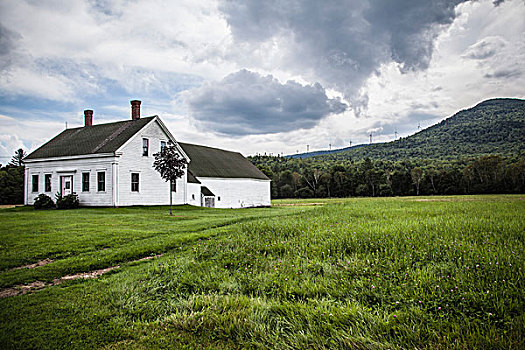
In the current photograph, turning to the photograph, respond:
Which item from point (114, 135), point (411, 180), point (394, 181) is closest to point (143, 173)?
point (114, 135)

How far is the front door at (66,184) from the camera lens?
2998cm

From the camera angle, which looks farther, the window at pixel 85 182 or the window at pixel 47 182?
the window at pixel 47 182

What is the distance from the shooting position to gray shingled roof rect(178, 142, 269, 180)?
41594mm

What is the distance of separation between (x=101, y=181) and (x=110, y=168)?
1.67 meters

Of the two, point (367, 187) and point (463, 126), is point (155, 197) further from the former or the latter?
point (463, 126)

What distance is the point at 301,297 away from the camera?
4785mm

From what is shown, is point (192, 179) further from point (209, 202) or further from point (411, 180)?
point (411, 180)

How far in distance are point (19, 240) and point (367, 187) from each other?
257 ft

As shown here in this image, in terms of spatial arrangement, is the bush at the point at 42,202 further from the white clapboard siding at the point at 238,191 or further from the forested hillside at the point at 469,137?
the forested hillside at the point at 469,137

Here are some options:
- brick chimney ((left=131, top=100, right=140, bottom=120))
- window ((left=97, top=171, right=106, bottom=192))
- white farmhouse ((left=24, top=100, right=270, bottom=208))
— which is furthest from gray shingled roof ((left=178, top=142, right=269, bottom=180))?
window ((left=97, top=171, right=106, bottom=192))

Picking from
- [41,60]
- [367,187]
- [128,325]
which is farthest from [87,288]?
[367,187]

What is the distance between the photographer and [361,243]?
690 cm

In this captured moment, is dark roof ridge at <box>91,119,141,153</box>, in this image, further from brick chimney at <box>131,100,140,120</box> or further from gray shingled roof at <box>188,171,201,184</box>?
gray shingled roof at <box>188,171,201,184</box>

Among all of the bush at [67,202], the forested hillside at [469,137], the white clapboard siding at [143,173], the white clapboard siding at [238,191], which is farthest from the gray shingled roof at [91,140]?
the forested hillside at [469,137]
